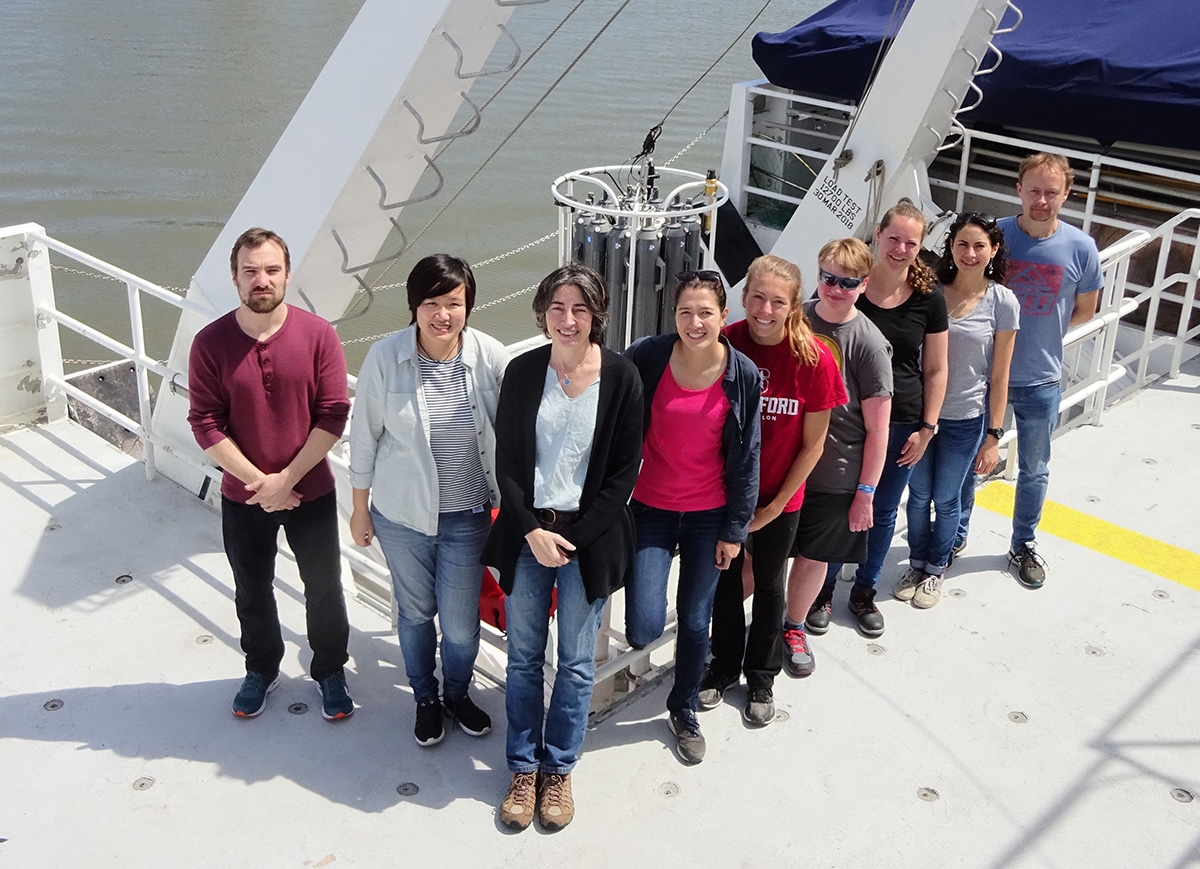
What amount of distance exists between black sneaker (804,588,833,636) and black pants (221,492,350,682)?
1.50 m

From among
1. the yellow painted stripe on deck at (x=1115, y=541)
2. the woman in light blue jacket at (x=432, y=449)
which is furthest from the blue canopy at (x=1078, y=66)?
the woman in light blue jacket at (x=432, y=449)

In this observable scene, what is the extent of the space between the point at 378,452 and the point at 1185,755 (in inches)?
93.5

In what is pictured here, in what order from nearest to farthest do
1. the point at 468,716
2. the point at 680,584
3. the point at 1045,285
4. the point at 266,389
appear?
1. the point at 266,389
2. the point at 680,584
3. the point at 468,716
4. the point at 1045,285

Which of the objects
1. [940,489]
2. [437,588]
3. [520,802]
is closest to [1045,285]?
[940,489]

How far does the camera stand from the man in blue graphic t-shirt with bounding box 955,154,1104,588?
12.6 ft

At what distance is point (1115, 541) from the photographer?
14.3 ft

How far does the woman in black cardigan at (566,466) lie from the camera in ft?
8.95

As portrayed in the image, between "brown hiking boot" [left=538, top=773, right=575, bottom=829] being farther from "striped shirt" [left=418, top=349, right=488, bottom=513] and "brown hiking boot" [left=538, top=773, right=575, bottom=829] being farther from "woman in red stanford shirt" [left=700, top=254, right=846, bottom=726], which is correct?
"striped shirt" [left=418, top=349, right=488, bottom=513]

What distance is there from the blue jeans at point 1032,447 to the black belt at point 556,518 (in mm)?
1991

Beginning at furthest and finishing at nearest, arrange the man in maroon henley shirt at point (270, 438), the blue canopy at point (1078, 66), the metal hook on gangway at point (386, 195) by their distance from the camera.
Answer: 1. the blue canopy at point (1078, 66)
2. the metal hook on gangway at point (386, 195)
3. the man in maroon henley shirt at point (270, 438)

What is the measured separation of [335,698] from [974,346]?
2.25 meters

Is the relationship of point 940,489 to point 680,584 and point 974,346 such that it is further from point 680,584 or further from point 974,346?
point 680,584

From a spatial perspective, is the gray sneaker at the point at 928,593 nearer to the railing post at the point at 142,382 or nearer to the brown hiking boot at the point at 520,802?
the brown hiking boot at the point at 520,802

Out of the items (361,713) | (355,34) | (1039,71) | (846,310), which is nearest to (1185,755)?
(846,310)
